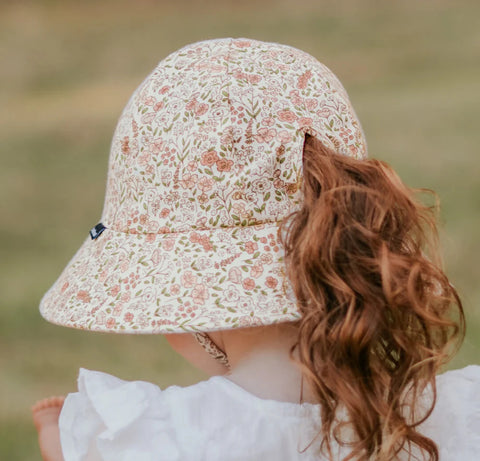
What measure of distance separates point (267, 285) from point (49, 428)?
0.49 meters

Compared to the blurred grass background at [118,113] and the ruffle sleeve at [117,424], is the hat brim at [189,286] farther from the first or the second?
the blurred grass background at [118,113]

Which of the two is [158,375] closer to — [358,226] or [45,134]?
[358,226]

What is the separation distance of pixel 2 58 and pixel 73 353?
168 inches

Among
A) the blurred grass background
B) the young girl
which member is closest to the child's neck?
the young girl

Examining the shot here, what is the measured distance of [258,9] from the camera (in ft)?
23.5

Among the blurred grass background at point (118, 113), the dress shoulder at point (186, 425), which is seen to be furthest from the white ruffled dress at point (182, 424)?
the blurred grass background at point (118, 113)

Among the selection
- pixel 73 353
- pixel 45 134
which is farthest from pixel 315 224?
pixel 45 134

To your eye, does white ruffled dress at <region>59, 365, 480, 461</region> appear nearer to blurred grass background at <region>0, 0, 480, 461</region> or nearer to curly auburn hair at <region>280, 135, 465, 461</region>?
curly auburn hair at <region>280, 135, 465, 461</region>

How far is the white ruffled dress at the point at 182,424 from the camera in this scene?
1070 millimetres

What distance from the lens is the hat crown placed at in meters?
1.16

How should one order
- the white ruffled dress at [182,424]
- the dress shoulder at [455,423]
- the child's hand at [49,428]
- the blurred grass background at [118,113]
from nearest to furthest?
the white ruffled dress at [182,424] → the dress shoulder at [455,423] → the child's hand at [49,428] → the blurred grass background at [118,113]

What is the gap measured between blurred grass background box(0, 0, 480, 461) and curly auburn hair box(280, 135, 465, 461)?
1441 millimetres

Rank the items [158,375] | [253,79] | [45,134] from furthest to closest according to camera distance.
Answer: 1. [45,134]
2. [158,375]
3. [253,79]

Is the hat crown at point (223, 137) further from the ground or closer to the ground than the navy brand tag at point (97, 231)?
further from the ground
